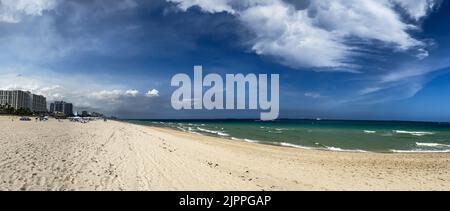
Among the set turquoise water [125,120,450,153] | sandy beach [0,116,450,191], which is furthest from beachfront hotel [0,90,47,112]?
sandy beach [0,116,450,191]

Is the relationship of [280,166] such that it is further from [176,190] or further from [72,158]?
[72,158]

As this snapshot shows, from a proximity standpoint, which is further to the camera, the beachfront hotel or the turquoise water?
the beachfront hotel

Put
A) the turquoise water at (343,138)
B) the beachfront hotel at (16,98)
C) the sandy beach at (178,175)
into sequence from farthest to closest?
1. the beachfront hotel at (16,98)
2. the turquoise water at (343,138)
3. the sandy beach at (178,175)

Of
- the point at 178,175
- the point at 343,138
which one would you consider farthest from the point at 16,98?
the point at 178,175

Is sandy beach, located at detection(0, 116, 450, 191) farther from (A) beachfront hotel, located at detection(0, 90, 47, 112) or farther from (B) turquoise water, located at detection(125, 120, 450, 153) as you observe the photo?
(A) beachfront hotel, located at detection(0, 90, 47, 112)

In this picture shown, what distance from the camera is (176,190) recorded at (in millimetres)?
9641

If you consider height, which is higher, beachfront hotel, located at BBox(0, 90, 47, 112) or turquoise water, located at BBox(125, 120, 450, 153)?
beachfront hotel, located at BBox(0, 90, 47, 112)

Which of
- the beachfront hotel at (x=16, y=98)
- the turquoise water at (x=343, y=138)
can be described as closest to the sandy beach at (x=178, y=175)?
the turquoise water at (x=343, y=138)

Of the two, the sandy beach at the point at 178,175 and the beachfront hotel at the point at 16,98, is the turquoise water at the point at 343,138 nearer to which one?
the sandy beach at the point at 178,175

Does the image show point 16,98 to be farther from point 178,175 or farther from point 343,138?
point 178,175

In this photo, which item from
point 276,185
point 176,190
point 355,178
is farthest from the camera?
point 355,178
